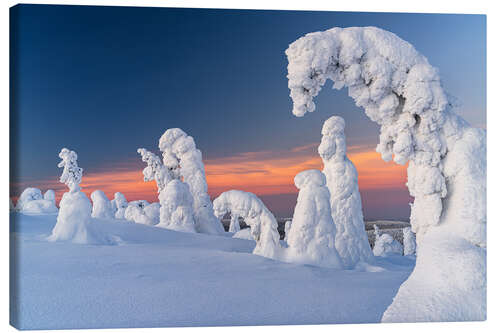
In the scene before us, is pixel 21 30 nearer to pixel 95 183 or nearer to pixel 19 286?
pixel 19 286

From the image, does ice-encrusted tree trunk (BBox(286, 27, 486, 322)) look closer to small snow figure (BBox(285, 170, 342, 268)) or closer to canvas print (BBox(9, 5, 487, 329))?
canvas print (BBox(9, 5, 487, 329))

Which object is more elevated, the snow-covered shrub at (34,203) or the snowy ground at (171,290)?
the snow-covered shrub at (34,203)

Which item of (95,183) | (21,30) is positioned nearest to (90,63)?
(21,30)

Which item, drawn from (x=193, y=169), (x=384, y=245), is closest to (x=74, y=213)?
(x=193, y=169)

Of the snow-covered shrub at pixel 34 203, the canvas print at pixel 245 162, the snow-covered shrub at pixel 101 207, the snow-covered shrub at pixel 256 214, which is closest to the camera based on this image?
the canvas print at pixel 245 162

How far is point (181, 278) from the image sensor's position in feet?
24.6

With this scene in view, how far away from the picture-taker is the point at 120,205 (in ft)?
56.5

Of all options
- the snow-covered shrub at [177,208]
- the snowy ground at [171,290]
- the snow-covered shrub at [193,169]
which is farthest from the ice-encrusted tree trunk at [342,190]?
the snow-covered shrub at [193,169]

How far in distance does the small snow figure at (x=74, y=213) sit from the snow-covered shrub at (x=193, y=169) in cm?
430

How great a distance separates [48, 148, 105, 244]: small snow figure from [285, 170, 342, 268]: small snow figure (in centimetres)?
347

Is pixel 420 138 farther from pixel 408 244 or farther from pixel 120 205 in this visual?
pixel 120 205

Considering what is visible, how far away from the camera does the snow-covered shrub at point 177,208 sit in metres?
12.5

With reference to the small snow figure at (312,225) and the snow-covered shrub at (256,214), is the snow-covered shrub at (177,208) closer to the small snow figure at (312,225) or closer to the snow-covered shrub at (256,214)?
the snow-covered shrub at (256,214)

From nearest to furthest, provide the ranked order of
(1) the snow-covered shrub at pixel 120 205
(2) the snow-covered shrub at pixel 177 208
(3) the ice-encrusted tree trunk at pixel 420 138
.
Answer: (3) the ice-encrusted tree trunk at pixel 420 138 → (2) the snow-covered shrub at pixel 177 208 → (1) the snow-covered shrub at pixel 120 205
